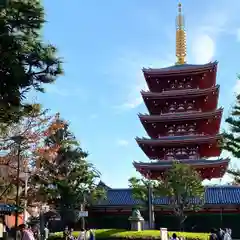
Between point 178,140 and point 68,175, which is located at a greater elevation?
point 178,140

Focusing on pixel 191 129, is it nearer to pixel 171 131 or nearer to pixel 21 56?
pixel 171 131

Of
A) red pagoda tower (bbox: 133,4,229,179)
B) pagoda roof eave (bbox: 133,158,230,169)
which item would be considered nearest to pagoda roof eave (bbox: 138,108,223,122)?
red pagoda tower (bbox: 133,4,229,179)

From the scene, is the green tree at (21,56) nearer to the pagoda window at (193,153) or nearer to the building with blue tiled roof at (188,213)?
the building with blue tiled roof at (188,213)

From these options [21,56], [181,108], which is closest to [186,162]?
[181,108]

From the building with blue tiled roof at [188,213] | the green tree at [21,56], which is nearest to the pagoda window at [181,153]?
the building with blue tiled roof at [188,213]

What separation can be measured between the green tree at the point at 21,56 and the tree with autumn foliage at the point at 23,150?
388 inches

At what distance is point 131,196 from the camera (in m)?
39.0

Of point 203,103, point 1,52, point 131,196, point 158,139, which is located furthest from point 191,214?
point 1,52

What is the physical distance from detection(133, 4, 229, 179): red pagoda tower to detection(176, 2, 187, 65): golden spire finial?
1.27 metres

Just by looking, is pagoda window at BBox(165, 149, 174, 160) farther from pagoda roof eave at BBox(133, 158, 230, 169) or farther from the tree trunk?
the tree trunk

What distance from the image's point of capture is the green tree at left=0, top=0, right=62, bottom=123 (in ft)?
45.9

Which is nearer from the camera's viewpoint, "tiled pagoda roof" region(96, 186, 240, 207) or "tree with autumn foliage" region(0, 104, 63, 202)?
"tree with autumn foliage" region(0, 104, 63, 202)

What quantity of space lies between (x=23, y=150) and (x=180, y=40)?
88.2 feet

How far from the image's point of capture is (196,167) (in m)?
39.9
